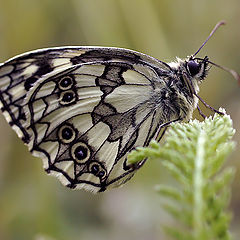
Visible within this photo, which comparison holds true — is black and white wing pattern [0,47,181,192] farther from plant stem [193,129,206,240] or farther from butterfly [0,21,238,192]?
plant stem [193,129,206,240]

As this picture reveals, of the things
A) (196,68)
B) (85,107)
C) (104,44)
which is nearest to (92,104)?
(85,107)

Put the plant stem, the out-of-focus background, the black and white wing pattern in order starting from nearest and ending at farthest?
the plant stem < the black and white wing pattern < the out-of-focus background

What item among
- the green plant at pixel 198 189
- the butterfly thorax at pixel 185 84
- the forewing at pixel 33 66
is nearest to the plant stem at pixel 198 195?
the green plant at pixel 198 189

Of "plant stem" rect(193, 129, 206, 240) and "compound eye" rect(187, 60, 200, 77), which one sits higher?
"compound eye" rect(187, 60, 200, 77)

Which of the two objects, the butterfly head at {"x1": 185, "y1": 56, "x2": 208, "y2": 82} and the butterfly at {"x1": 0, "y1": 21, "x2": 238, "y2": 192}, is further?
the butterfly head at {"x1": 185, "y1": 56, "x2": 208, "y2": 82}

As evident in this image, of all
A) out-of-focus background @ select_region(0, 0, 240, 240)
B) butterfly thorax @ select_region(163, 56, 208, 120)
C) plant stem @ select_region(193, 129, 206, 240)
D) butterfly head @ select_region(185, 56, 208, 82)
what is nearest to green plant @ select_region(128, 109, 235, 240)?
plant stem @ select_region(193, 129, 206, 240)

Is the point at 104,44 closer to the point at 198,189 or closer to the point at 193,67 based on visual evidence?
the point at 193,67

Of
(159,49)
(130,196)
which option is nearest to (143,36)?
(159,49)
